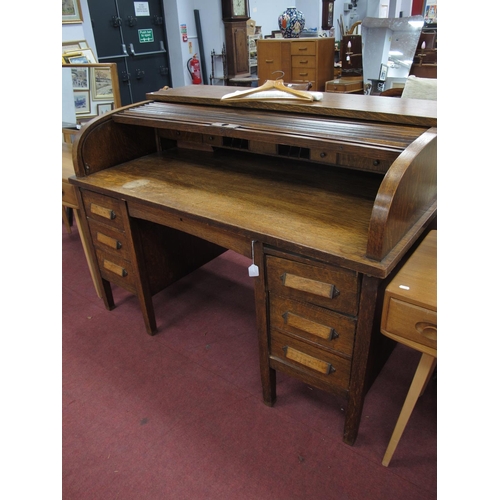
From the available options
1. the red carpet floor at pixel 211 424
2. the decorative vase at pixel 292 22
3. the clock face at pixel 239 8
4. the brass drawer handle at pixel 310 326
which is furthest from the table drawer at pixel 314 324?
the clock face at pixel 239 8

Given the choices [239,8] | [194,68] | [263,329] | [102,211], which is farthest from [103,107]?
[239,8]

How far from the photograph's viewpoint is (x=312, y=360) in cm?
134

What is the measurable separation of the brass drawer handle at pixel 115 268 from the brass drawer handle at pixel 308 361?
2.94ft

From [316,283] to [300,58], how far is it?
3533 millimetres

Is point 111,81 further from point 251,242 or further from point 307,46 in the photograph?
point 307,46

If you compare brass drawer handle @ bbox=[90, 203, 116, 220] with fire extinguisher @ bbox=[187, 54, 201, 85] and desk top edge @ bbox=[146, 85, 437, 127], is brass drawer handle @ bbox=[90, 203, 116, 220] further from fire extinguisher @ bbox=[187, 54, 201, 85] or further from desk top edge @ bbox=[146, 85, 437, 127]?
fire extinguisher @ bbox=[187, 54, 201, 85]

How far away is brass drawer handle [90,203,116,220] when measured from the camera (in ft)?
5.58

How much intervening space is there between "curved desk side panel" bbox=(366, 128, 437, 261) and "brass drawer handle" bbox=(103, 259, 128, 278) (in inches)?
48.8

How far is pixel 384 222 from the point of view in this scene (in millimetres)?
983

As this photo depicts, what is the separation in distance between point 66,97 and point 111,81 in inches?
11.1

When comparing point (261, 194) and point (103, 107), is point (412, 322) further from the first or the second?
point (103, 107)

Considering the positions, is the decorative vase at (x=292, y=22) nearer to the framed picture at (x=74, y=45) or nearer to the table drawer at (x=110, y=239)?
the framed picture at (x=74, y=45)

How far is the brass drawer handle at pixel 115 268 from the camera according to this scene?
6.23 feet

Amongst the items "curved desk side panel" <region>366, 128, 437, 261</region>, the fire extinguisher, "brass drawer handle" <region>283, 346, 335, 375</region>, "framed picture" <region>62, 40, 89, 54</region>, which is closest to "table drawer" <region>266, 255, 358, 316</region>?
"curved desk side panel" <region>366, 128, 437, 261</region>
